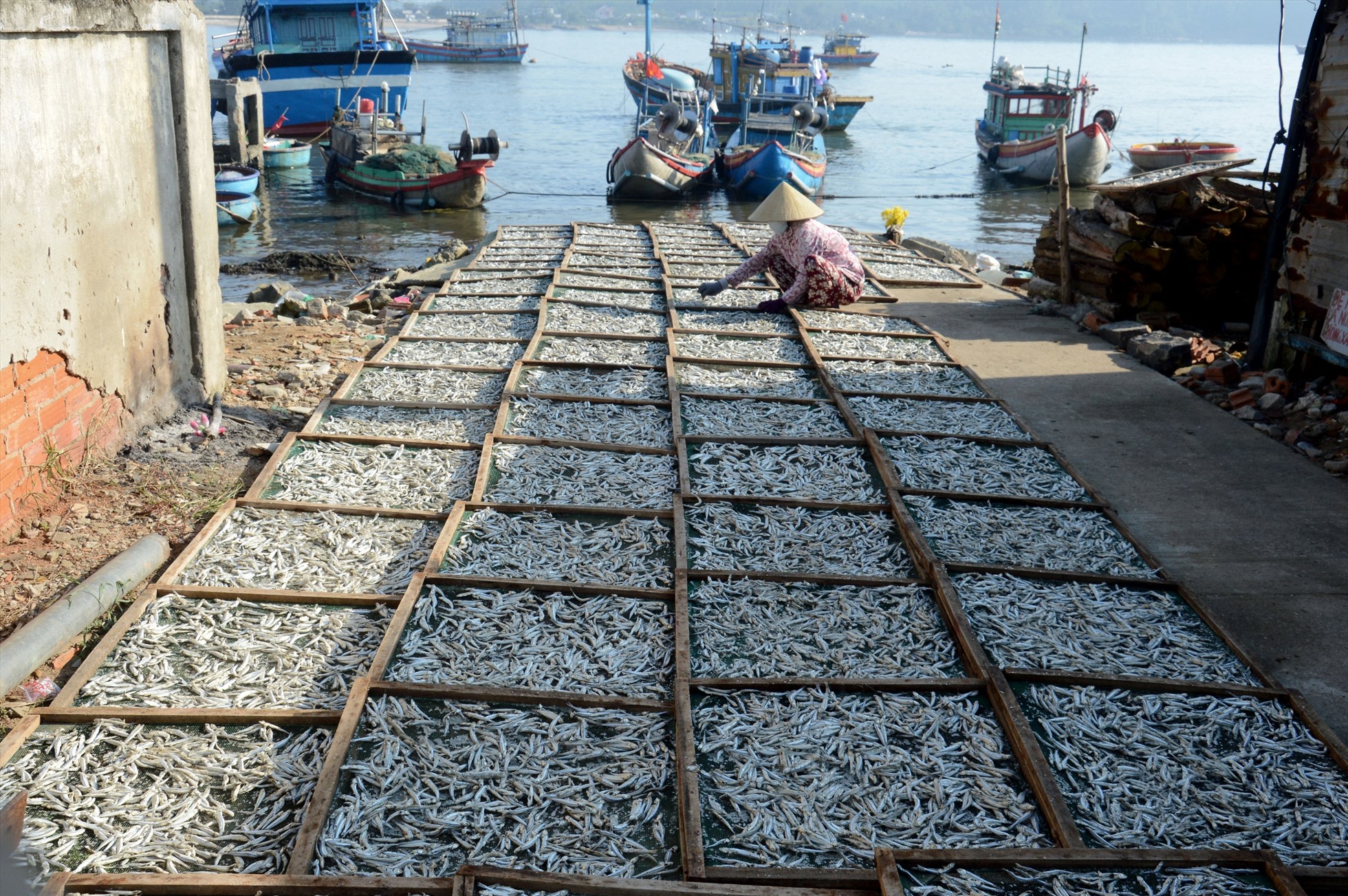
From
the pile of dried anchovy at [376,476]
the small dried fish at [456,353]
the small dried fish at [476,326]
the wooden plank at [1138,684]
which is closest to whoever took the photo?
the wooden plank at [1138,684]

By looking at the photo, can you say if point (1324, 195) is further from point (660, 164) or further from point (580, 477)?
point (660, 164)

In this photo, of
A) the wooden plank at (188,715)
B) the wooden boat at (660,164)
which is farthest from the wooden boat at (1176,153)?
the wooden plank at (188,715)

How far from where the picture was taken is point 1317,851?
3029 millimetres

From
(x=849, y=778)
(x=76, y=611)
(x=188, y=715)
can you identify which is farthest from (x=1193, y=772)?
(x=76, y=611)

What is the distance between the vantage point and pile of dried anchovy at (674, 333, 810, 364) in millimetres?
7625

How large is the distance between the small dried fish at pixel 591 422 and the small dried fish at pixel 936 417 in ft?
4.09

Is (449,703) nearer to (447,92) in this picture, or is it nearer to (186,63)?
(186,63)

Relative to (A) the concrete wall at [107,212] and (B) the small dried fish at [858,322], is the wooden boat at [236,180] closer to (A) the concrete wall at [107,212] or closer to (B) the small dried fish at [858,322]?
(A) the concrete wall at [107,212]

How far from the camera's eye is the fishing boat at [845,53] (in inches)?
2662

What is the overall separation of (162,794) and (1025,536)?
371 cm

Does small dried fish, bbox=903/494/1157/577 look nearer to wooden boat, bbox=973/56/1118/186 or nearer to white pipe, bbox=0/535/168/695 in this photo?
white pipe, bbox=0/535/168/695

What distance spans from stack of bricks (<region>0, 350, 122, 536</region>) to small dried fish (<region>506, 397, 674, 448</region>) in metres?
2.13

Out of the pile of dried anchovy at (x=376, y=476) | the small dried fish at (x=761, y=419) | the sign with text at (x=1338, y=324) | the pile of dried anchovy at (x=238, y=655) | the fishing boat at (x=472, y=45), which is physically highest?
the fishing boat at (x=472, y=45)

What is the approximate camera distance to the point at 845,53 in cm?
6825
